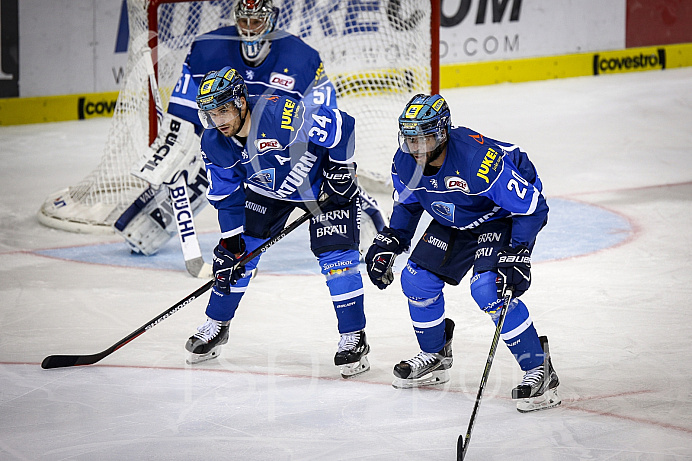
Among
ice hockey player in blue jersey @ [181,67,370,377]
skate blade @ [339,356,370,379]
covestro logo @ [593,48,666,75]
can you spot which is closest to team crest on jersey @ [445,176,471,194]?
Result: ice hockey player in blue jersey @ [181,67,370,377]

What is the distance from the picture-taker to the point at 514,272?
122 inches

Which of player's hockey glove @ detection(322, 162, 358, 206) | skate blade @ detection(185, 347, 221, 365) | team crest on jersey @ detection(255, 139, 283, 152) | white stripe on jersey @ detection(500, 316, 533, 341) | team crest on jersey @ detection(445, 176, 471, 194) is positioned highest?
team crest on jersey @ detection(255, 139, 283, 152)

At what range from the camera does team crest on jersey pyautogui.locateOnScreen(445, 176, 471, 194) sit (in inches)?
126

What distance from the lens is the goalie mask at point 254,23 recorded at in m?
4.70

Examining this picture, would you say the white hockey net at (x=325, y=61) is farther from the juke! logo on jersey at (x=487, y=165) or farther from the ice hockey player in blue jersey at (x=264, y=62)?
the juke! logo on jersey at (x=487, y=165)

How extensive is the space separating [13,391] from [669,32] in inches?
403

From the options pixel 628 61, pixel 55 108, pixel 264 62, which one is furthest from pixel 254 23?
pixel 628 61

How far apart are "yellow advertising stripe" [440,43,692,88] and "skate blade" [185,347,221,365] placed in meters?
7.39

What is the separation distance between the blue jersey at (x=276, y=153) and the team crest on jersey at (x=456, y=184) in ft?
1.92

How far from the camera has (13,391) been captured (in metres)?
3.57

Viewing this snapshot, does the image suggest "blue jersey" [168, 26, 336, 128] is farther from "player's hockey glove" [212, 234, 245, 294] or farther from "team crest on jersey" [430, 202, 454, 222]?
"team crest on jersey" [430, 202, 454, 222]

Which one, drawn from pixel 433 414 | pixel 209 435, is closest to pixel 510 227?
pixel 433 414

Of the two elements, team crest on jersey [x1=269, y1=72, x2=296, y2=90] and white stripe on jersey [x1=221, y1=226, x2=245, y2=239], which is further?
team crest on jersey [x1=269, y1=72, x2=296, y2=90]

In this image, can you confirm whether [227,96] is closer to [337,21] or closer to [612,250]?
[612,250]
